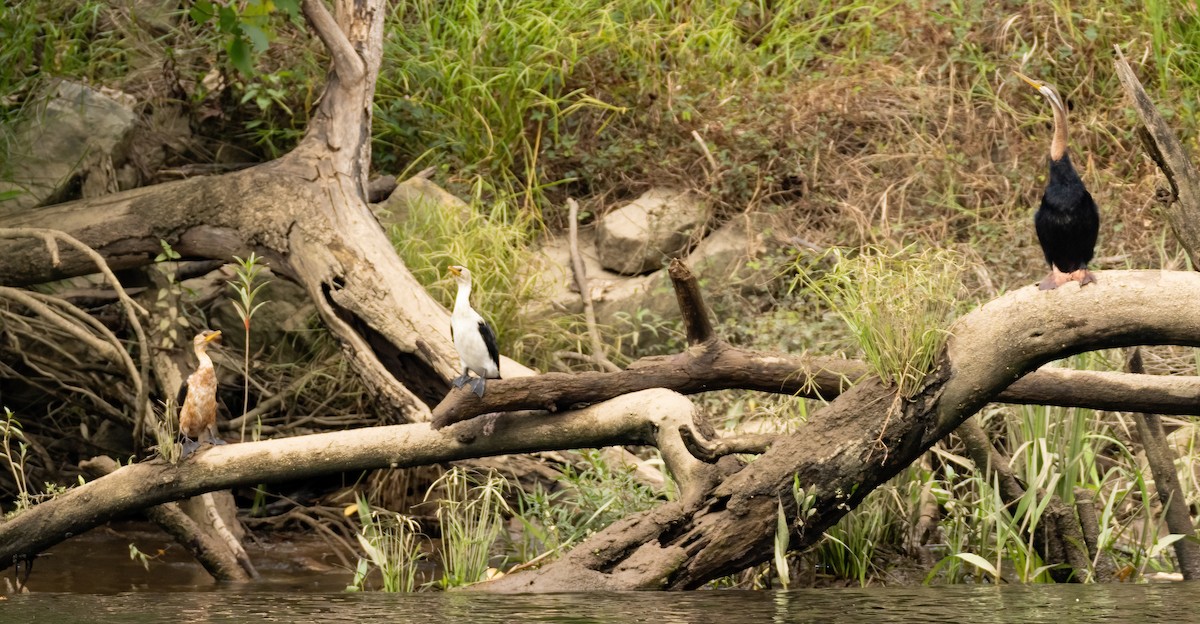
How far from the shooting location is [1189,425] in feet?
15.7

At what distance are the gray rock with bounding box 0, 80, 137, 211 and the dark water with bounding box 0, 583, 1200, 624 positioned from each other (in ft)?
8.85

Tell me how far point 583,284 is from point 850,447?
121 inches

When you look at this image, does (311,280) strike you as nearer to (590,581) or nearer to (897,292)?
(590,581)

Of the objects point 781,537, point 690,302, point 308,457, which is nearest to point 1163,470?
point 781,537

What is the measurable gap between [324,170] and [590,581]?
8.08 feet

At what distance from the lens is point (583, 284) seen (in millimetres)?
6398

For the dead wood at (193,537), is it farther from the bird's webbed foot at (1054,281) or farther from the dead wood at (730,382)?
the bird's webbed foot at (1054,281)

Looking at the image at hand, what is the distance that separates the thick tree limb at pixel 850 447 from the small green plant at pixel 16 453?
163 cm

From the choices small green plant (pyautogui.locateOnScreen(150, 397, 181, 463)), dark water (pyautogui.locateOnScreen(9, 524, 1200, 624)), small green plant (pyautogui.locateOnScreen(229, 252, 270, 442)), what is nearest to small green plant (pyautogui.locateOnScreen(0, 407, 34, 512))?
dark water (pyautogui.locateOnScreen(9, 524, 1200, 624))

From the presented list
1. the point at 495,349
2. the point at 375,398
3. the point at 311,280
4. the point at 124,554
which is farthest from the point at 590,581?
the point at 124,554

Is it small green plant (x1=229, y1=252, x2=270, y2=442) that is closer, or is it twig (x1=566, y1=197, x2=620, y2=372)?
small green plant (x1=229, y1=252, x2=270, y2=442)

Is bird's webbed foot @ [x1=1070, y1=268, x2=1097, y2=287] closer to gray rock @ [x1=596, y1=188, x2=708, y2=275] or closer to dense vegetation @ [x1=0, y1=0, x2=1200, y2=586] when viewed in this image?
dense vegetation @ [x1=0, y1=0, x2=1200, y2=586]

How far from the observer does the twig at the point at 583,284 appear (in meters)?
5.83

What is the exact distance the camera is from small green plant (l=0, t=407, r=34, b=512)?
411cm
